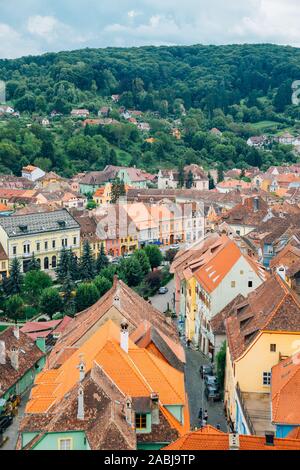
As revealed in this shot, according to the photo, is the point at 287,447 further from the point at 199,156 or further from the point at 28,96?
the point at 28,96

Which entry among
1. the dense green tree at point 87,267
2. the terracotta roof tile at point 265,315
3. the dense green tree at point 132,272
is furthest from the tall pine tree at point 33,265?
the terracotta roof tile at point 265,315

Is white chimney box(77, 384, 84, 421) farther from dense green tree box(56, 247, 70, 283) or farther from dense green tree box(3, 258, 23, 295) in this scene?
dense green tree box(56, 247, 70, 283)

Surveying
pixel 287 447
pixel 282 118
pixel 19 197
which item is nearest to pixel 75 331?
pixel 287 447

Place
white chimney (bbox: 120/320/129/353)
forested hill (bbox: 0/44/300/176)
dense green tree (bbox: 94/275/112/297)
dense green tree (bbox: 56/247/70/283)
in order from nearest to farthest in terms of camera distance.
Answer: white chimney (bbox: 120/320/129/353)
dense green tree (bbox: 94/275/112/297)
dense green tree (bbox: 56/247/70/283)
forested hill (bbox: 0/44/300/176)

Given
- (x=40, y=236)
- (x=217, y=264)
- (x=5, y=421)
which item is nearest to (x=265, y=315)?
(x=217, y=264)

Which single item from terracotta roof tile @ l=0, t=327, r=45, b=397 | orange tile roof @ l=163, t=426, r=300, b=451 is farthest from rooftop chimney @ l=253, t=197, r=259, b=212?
orange tile roof @ l=163, t=426, r=300, b=451

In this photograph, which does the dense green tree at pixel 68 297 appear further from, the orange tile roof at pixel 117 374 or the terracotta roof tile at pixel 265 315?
the orange tile roof at pixel 117 374

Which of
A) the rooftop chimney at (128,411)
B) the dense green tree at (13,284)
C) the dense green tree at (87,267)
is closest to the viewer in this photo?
the rooftop chimney at (128,411)
